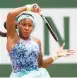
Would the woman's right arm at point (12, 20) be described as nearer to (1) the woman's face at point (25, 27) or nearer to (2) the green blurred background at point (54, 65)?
(1) the woman's face at point (25, 27)

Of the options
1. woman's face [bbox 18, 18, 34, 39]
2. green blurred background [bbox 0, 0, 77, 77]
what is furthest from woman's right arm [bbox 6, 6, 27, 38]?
green blurred background [bbox 0, 0, 77, 77]

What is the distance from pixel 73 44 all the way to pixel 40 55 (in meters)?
2.16

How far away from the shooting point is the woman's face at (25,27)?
346cm

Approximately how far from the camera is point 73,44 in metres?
5.65

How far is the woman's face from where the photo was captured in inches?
136

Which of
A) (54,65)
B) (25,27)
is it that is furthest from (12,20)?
(54,65)

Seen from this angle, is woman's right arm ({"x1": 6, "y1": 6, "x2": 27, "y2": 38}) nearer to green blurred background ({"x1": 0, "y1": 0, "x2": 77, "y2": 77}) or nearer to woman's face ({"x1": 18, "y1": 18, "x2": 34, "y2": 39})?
woman's face ({"x1": 18, "y1": 18, "x2": 34, "y2": 39})

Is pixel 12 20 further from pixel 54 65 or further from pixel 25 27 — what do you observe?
pixel 54 65

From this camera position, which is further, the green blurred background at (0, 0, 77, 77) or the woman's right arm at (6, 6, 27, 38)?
the green blurred background at (0, 0, 77, 77)

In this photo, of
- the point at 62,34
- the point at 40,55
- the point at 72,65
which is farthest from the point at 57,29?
the point at 40,55

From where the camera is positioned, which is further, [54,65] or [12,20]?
[54,65]

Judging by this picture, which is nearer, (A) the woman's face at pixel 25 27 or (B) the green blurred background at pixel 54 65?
(A) the woman's face at pixel 25 27

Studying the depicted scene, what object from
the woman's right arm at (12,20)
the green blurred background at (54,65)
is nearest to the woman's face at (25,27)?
the woman's right arm at (12,20)

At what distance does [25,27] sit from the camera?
11.3 ft
